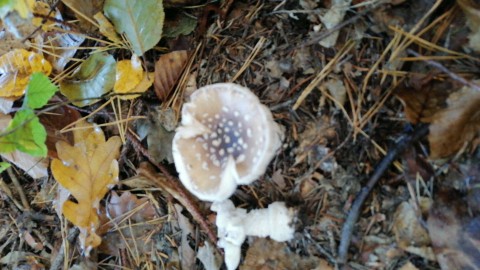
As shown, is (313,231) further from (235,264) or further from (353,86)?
(353,86)

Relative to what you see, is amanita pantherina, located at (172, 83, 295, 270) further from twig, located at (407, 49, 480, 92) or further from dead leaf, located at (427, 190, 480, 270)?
twig, located at (407, 49, 480, 92)

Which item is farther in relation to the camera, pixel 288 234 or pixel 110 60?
pixel 110 60

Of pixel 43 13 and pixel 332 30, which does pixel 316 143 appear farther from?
pixel 43 13

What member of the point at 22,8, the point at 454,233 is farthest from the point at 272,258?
the point at 22,8

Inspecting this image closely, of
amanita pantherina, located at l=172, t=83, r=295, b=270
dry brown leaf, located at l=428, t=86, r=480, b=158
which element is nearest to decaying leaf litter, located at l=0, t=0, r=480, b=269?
dry brown leaf, located at l=428, t=86, r=480, b=158

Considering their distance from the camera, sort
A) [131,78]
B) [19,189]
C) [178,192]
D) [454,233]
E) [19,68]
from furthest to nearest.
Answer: [19,189]
[19,68]
[131,78]
[178,192]
[454,233]

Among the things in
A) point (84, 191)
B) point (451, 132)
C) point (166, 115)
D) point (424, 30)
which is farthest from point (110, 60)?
point (451, 132)

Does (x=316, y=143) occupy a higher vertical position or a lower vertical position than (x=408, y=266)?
higher
